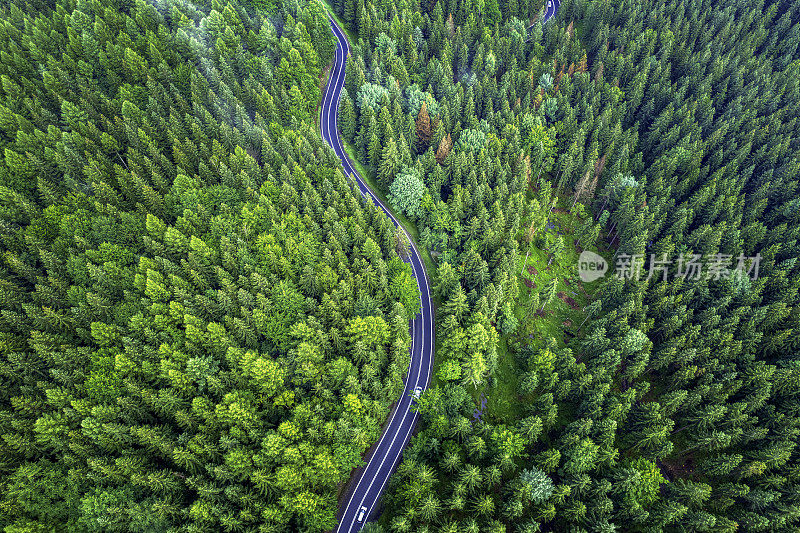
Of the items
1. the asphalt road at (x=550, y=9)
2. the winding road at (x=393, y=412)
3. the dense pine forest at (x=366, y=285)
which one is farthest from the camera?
the asphalt road at (x=550, y=9)

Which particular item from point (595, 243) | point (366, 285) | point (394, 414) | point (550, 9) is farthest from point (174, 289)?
point (550, 9)

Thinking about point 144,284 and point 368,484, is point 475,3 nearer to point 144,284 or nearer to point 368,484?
point 144,284

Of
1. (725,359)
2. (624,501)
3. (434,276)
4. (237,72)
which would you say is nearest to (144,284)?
(434,276)

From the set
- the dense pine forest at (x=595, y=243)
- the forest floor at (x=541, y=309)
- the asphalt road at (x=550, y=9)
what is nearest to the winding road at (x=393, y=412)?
the dense pine forest at (x=595, y=243)

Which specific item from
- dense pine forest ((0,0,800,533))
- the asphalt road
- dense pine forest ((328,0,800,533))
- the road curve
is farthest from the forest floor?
the asphalt road

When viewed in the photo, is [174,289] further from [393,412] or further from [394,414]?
[394,414]

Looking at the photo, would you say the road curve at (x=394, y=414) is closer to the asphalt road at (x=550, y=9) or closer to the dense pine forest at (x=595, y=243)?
the dense pine forest at (x=595, y=243)

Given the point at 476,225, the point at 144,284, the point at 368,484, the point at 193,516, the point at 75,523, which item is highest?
the point at 476,225

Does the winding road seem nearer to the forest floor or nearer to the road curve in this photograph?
the road curve
